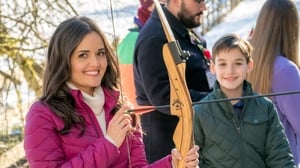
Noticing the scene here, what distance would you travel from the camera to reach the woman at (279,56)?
3.32 metres

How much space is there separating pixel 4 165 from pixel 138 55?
12.2 feet

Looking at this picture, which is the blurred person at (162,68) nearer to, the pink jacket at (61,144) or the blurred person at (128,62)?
the blurred person at (128,62)

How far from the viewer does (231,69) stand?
3.01 m

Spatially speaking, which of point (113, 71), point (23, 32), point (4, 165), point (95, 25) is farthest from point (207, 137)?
point (4, 165)

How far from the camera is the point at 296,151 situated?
11.4 feet

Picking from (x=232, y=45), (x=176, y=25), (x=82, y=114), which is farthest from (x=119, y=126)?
(x=176, y=25)

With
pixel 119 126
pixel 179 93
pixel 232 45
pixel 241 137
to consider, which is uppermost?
pixel 232 45

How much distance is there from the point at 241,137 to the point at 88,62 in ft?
2.68

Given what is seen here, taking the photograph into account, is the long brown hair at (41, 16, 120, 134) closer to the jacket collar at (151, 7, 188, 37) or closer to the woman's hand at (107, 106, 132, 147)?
the woman's hand at (107, 106, 132, 147)

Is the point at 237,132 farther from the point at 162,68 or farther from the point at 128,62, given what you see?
the point at 128,62

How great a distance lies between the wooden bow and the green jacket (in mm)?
621

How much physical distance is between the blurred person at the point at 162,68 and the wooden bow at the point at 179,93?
0.95 m

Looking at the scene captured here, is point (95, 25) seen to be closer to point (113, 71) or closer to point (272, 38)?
point (113, 71)

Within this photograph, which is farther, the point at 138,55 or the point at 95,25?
the point at 138,55
